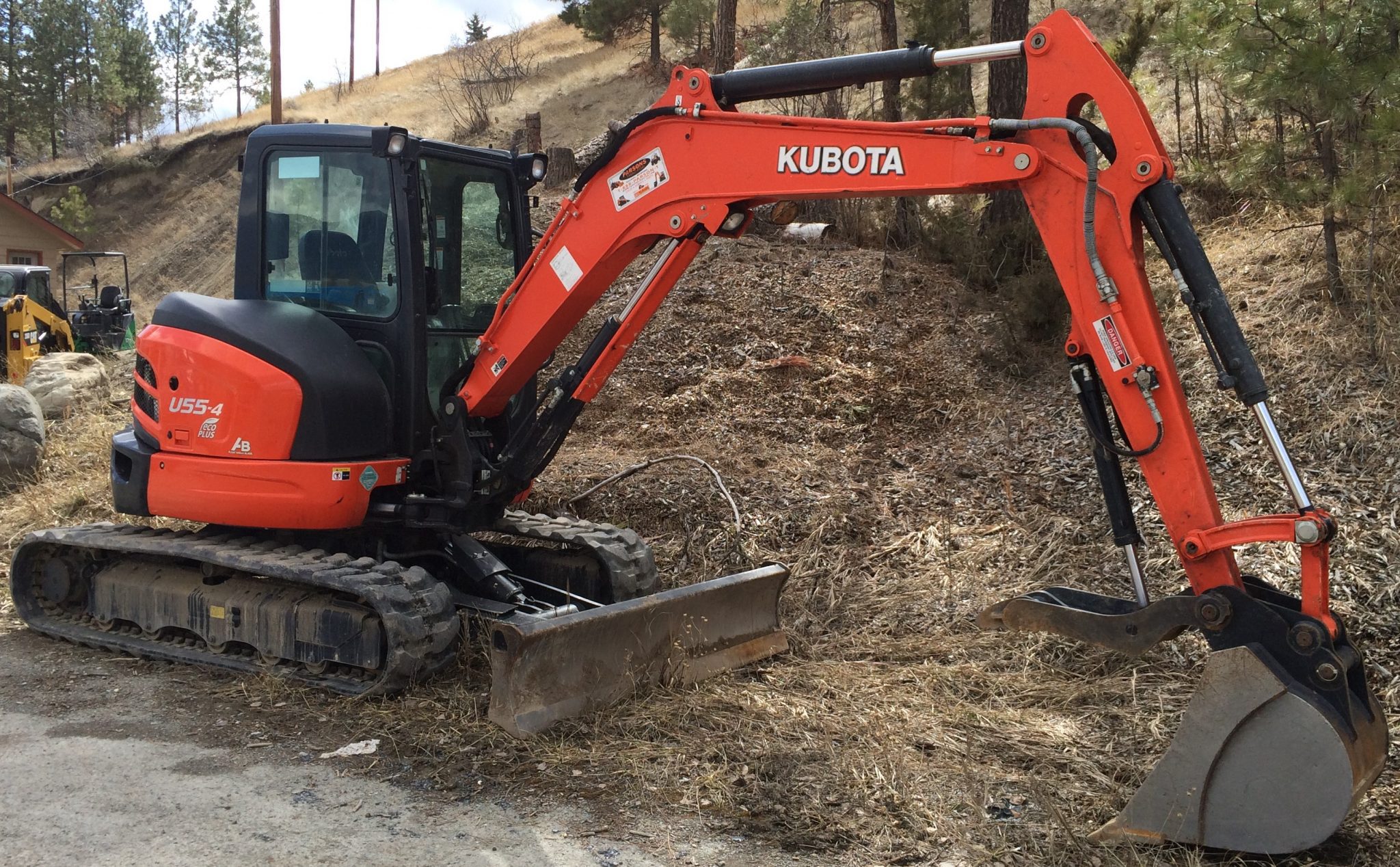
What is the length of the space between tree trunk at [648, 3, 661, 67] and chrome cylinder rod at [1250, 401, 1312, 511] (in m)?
27.5

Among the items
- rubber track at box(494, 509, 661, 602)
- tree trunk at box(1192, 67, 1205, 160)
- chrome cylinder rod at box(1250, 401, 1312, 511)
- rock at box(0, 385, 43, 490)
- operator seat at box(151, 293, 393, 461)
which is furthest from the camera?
tree trunk at box(1192, 67, 1205, 160)

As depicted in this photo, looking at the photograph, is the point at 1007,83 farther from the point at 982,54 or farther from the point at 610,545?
the point at 982,54

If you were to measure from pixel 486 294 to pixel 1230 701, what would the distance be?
13.3 feet

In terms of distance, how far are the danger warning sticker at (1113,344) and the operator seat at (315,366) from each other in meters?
3.39

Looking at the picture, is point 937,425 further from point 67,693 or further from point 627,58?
point 627,58

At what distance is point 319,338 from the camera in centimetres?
569

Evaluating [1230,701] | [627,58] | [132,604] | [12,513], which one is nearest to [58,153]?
[627,58]

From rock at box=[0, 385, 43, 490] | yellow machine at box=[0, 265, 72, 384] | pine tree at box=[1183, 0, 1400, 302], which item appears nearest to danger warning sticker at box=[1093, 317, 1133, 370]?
pine tree at box=[1183, 0, 1400, 302]

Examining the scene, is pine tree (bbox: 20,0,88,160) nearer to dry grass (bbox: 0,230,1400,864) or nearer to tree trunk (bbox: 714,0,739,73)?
tree trunk (bbox: 714,0,739,73)

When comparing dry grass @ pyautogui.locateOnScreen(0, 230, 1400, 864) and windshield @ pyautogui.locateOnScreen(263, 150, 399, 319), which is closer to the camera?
dry grass @ pyautogui.locateOnScreen(0, 230, 1400, 864)

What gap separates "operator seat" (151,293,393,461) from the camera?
555cm

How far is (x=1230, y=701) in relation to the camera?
12.2 ft

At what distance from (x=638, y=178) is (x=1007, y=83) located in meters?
5.84

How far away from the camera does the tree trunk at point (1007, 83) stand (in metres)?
9.80
